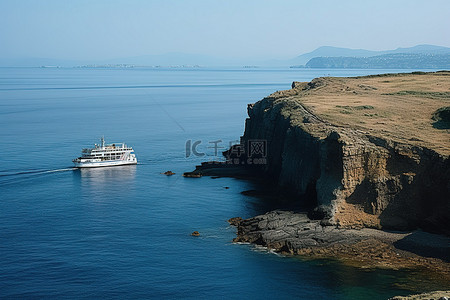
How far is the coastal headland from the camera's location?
5447cm

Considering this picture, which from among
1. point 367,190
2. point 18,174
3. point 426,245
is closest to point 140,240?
point 367,190

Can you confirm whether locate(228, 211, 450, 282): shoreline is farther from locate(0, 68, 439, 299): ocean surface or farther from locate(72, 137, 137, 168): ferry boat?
locate(72, 137, 137, 168): ferry boat

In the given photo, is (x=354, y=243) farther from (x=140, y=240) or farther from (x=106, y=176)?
(x=106, y=176)

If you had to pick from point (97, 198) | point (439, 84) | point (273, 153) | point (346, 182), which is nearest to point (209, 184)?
point (273, 153)

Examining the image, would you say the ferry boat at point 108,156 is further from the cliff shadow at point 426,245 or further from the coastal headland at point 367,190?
the cliff shadow at point 426,245

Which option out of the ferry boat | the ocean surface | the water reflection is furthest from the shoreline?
the ferry boat

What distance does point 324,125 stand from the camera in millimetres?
74875

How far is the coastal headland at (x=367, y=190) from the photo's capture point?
54.5 m

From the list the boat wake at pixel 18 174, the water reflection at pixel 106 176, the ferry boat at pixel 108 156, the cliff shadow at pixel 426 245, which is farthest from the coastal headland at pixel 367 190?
the boat wake at pixel 18 174

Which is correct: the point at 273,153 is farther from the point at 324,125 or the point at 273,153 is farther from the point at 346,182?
the point at 346,182

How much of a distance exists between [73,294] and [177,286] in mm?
8486

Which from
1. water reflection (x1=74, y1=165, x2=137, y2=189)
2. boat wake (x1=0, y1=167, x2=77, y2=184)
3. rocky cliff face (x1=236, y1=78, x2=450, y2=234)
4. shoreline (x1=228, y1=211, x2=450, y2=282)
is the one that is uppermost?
rocky cliff face (x1=236, y1=78, x2=450, y2=234)

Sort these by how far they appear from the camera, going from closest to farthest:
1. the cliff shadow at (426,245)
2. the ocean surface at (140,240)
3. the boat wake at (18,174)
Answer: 1. the ocean surface at (140,240)
2. the cliff shadow at (426,245)
3. the boat wake at (18,174)

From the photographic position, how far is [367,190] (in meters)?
60.1
